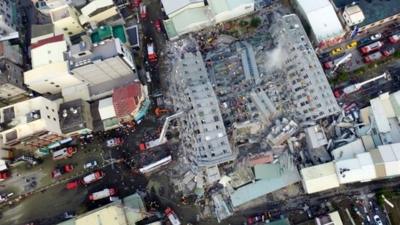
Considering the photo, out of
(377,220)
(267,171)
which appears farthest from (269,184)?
(377,220)

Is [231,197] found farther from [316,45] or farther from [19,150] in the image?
[19,150]

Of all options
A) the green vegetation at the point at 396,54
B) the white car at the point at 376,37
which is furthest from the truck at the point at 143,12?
the green vegetation at the point at 396,54

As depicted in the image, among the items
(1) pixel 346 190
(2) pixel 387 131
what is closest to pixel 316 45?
(2) pixel 387 131

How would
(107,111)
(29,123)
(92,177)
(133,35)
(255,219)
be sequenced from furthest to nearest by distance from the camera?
(133,35) < (107,111) < (92,177) < (29,123) < (255,219)

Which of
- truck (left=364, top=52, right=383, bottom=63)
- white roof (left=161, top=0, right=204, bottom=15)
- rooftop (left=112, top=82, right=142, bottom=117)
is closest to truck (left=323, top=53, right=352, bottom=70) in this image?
truck (left=364, top=52, right=383, bottom=63)

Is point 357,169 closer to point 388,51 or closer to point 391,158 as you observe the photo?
point 391,158

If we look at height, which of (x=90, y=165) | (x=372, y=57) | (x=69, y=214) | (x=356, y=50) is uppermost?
(x=356, y=50)
